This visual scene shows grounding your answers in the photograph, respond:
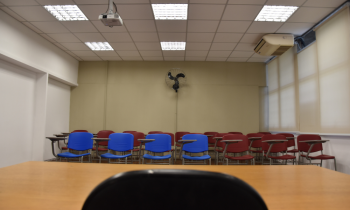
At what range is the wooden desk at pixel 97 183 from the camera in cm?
66

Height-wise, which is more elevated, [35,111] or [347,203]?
[35,111]

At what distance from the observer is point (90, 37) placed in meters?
4.99

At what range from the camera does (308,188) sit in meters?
0.84

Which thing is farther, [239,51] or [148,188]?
[239,51]

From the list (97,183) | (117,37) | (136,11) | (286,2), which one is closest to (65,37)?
(117,37)

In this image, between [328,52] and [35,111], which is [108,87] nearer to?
[35,111]

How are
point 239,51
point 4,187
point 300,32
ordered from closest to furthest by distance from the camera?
point 4,187 → point 300,32 → point 239,51

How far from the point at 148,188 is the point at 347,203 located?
0.79m

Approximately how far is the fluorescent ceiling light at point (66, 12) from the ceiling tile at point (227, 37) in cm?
309

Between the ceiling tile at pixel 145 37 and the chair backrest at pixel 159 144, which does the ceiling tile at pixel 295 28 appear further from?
the chair backrest at pixel 159 144

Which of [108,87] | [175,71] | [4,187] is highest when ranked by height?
[175,71]

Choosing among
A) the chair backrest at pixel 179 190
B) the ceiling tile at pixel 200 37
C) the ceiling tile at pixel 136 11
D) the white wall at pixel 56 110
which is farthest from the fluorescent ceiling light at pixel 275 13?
the white wall at pixel 56 110

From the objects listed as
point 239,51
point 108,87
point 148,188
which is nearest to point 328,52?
point 239,51

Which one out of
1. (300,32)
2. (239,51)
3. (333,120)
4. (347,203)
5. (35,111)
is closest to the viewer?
(347,203)
